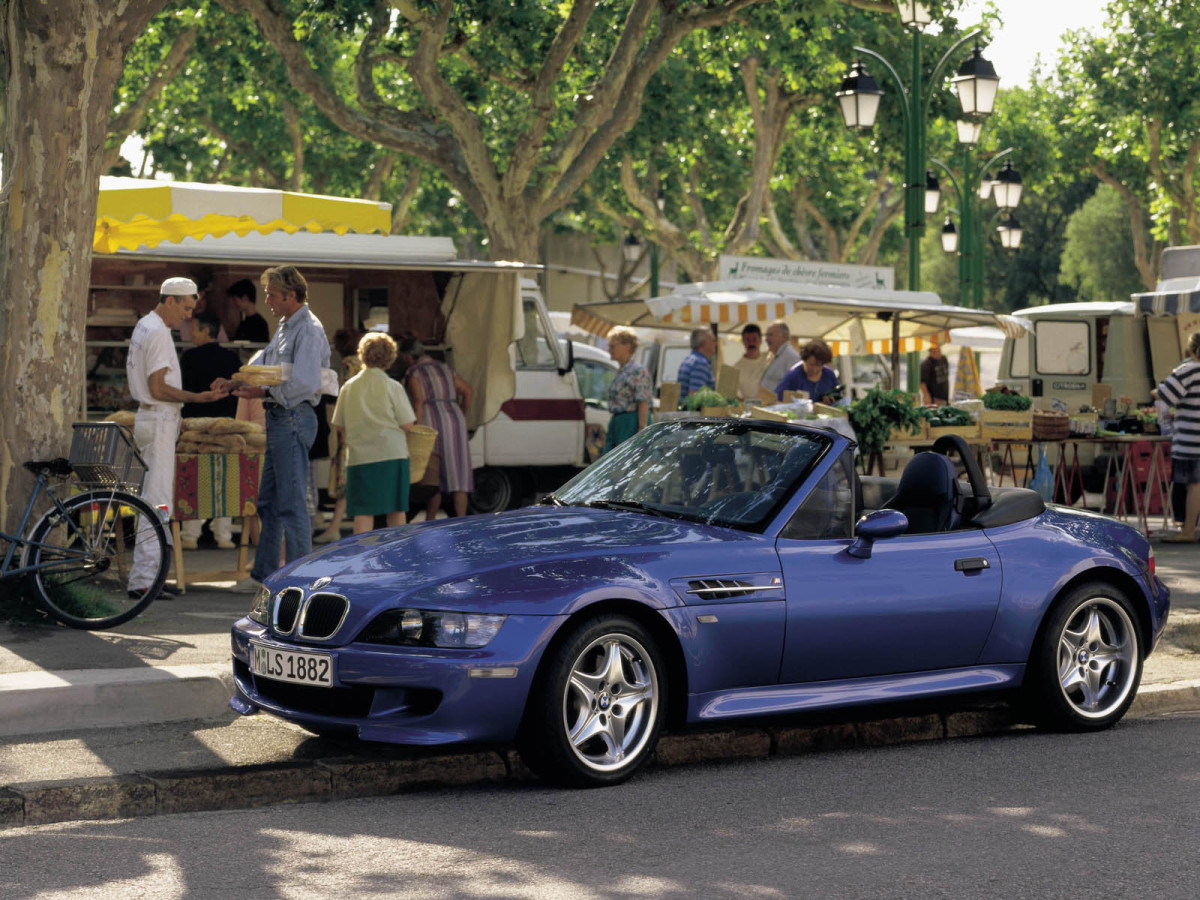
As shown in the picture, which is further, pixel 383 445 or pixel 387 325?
pixel 387 325

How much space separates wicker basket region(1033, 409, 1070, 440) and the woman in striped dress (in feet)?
16.8

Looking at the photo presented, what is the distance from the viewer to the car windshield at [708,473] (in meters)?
6.96

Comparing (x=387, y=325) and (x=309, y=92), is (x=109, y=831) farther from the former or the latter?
(x=309, y=92)

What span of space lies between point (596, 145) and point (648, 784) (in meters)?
14.5

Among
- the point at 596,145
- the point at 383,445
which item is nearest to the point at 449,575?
the point at 383,445

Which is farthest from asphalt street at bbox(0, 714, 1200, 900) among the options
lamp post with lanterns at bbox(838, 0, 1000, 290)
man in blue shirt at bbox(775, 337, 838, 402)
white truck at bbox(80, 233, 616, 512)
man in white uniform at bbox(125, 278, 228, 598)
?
lamp post with lanterns at bbox(838, 0, 1000, 290)

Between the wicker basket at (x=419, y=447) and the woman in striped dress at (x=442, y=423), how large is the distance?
33.2 inches

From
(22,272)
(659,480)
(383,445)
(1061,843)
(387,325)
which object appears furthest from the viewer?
(387,325)

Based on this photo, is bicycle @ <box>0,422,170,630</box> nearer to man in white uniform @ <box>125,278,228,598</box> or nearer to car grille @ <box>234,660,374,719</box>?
man in white uniform @ <box>125,278,228,598</box>

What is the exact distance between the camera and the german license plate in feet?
19.8

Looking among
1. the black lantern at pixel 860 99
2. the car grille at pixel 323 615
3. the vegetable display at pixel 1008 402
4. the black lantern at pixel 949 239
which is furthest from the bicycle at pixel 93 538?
the black lantern at pixel 949 239

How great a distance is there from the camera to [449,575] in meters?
6.06

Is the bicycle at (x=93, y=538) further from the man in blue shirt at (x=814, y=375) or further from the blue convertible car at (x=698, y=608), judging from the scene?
the man in blue shirt at (x=814, y=375)

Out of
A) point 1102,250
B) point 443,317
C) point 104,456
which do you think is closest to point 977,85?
point 443,317
